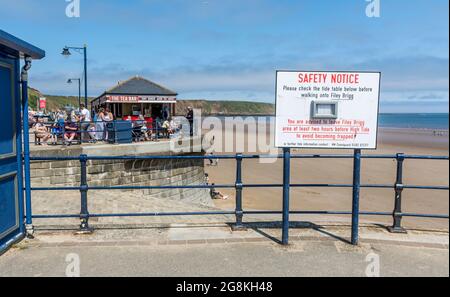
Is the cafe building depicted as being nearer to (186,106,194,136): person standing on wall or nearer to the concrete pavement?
(186,106,194,136): person standing on wall

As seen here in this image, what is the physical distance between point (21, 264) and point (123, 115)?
64.4ft

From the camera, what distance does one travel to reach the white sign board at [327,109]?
4.58 meters

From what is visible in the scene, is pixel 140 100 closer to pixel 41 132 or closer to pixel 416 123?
pixel 41 132

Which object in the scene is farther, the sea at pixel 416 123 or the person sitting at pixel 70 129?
the sea at pixel 416 123

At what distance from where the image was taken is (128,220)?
757 centimetres

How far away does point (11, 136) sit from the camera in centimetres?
464

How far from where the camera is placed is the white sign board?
4.58m

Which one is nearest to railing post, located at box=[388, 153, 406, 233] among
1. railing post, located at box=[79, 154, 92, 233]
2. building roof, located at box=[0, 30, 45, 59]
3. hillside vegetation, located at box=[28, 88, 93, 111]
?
railing post, located at box=[79, 154, 92, 233]

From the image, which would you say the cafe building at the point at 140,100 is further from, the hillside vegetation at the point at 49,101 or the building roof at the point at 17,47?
the hillside vegetation at the point at 49,101

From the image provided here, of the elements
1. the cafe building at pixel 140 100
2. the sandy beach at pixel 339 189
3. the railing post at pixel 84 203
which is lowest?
the sandy beach at pixel 339 189

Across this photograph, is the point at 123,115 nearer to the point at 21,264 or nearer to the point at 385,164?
the point at 385,164

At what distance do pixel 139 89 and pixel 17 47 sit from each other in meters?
19.2

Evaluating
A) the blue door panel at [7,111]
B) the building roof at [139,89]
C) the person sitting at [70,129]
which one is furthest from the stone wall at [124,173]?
the building roof at [139,89]

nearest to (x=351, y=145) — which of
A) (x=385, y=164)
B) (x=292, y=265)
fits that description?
(x=292, y=265)
